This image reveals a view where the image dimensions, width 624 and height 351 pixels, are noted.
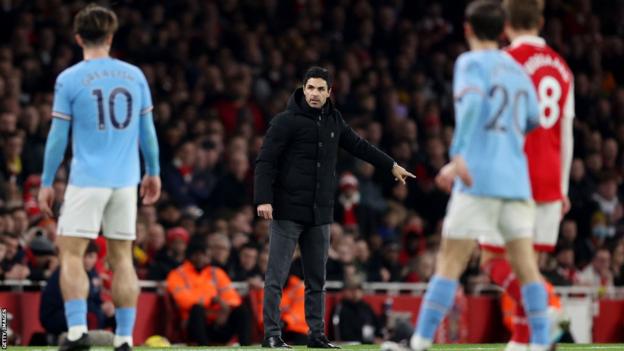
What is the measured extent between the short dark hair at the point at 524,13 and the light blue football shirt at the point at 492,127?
580 millimetres

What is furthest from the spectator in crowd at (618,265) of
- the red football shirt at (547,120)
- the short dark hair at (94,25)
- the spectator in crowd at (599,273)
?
the short dark hair at (94,25)

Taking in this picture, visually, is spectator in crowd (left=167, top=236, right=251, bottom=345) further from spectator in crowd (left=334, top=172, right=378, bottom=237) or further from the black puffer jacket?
the black puffer jacket

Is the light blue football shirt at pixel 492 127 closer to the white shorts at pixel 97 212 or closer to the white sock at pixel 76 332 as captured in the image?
the white shorts at pixel 97 212

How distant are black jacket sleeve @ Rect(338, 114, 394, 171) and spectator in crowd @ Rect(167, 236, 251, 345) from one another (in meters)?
4.24

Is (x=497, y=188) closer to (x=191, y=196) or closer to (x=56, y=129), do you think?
(x=56, y=129)

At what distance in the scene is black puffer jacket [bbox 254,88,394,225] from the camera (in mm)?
13016

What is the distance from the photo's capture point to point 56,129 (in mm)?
10328

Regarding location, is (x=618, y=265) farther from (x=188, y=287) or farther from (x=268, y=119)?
(x=188, y=287)

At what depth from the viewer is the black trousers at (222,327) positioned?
17.0 meters

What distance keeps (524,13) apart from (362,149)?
143 inches

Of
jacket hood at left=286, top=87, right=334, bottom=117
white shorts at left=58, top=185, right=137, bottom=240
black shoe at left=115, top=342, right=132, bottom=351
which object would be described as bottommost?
black shoe at left=115, top=342, right=132, bottom=351

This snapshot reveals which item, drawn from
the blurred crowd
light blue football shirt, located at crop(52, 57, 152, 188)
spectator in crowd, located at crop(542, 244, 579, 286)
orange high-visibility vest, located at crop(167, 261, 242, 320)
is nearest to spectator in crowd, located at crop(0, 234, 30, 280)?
the blurred crowd

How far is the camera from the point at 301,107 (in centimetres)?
1319

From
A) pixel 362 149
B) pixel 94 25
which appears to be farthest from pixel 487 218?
pixel 362 149
